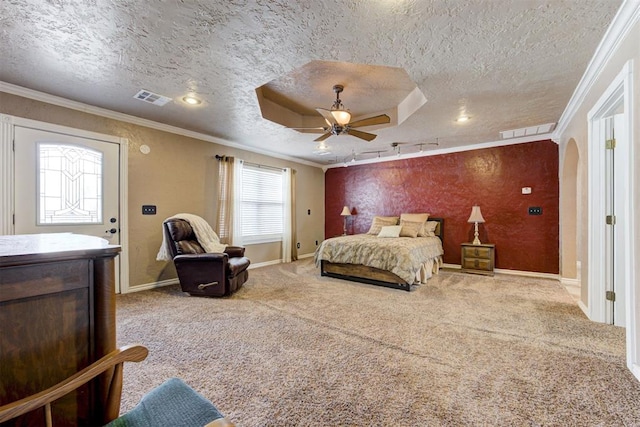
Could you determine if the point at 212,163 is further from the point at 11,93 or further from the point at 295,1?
the point at 295,1

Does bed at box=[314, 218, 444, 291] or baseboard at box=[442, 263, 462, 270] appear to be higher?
bed at box=[314, 218, 444, 291]

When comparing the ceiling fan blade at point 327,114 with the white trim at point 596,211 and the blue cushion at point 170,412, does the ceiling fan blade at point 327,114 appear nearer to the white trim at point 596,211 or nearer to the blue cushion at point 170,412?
the white trim at point 596,211

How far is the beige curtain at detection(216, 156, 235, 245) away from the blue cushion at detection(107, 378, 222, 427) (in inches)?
163

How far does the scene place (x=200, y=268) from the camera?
361cm

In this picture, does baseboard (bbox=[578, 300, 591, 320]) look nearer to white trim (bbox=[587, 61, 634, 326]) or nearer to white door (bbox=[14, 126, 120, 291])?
white trim (bbox=[587, 61, 634, 326])

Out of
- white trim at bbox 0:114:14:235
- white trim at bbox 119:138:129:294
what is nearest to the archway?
white trim at bbox 119:138:129:294

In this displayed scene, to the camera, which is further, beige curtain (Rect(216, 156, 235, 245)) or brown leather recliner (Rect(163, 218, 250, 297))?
beige curtain (Rect(216, 156, 235, 245))

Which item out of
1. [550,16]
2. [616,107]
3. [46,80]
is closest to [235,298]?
[46,80]

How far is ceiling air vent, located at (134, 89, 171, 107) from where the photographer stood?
311 centimetres

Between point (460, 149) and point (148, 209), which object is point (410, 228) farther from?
point (148, 209)

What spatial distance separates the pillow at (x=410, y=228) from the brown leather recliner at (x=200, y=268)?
121 inches

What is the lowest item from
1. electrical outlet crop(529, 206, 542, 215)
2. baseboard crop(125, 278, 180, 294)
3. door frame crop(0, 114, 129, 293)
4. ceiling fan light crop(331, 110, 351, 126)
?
baseboard crop(125, 278, 180, 294)

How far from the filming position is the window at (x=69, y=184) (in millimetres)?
3189

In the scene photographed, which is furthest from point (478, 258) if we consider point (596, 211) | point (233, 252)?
point (233, 252)
